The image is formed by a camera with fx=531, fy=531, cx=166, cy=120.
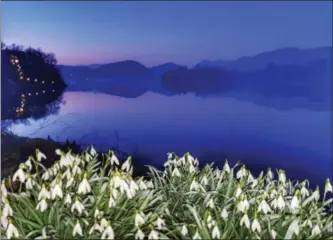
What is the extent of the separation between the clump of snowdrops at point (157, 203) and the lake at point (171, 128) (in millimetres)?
40

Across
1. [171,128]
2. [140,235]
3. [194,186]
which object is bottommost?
[140,235]

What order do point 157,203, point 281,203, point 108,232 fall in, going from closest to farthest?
point 108,232 < point 281,203 < point 157,203

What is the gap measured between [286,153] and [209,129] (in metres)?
0.27

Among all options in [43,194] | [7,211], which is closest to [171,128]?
[43,194]

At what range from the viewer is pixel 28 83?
5.87ft

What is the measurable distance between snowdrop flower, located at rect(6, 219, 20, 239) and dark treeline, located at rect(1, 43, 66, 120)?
1.28ft

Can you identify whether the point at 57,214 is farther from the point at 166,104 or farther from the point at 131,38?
the point at 131,38

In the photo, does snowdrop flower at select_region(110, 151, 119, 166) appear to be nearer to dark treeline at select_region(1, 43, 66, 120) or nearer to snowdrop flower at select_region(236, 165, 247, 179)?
dark treeline at select_region(1, 43, 66, 120)

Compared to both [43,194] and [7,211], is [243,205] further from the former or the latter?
[7,211]

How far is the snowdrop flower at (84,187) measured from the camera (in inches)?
63.7

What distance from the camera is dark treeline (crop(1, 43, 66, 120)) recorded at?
1.78 meters

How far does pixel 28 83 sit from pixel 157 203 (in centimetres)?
59

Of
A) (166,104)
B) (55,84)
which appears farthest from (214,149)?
(55,84)

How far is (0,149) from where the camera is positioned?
5.82 ft
